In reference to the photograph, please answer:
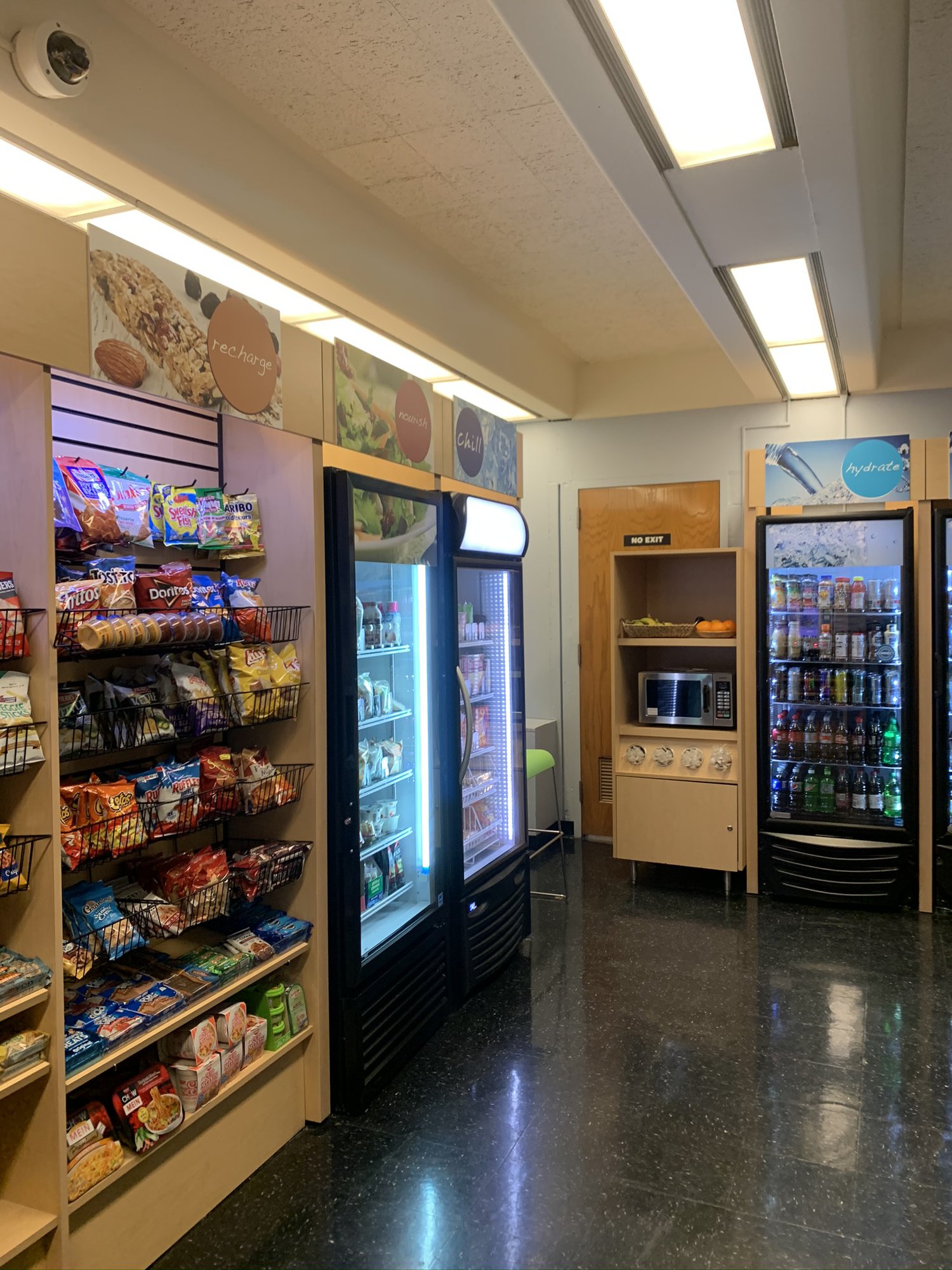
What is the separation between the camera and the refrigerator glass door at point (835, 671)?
491 cm

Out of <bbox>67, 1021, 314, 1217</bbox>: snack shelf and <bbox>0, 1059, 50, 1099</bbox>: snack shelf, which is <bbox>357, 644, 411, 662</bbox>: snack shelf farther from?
<bbox>0, 1059, 50, 1099</bbox>: snack shelf

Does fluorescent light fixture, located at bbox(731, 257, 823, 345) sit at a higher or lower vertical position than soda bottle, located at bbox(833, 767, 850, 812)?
higher

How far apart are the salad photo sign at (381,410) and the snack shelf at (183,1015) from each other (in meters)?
1.58

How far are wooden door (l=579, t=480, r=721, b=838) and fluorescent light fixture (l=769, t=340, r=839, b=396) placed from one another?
1163 millimetres

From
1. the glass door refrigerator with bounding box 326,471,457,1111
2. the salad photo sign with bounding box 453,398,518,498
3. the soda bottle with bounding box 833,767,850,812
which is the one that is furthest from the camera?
the soda bottle with bounding box 833,767,850,812

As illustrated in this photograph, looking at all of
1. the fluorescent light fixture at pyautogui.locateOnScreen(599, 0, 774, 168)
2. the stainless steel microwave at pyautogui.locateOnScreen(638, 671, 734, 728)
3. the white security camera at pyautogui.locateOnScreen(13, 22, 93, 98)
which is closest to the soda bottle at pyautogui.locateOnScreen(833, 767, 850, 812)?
the stainless steel microwave at pyautogui.locateOnScreen(638, 671, 734, 728)

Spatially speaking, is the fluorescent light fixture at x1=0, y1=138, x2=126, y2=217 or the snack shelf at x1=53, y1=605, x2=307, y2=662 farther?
the fluorescent light fixture at x1=0, y1=138, x2=126, y2=217

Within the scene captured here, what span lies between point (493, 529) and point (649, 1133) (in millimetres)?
2262

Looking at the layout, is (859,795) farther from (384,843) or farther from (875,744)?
(384,843)

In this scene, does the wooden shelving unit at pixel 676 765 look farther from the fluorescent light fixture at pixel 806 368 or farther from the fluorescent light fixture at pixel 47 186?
the fluorescent light fixture at pixel 47 186

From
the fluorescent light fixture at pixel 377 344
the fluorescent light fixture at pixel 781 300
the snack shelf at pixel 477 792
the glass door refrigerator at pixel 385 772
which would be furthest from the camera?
the fluorescent light fixture at pixel 377 344

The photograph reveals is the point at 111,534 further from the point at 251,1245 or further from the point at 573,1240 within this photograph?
the point at 573,1240

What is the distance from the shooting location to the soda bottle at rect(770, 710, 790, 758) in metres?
5.14

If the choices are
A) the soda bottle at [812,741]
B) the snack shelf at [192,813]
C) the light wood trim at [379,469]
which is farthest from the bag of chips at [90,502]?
the soda bottle at [812,741]
